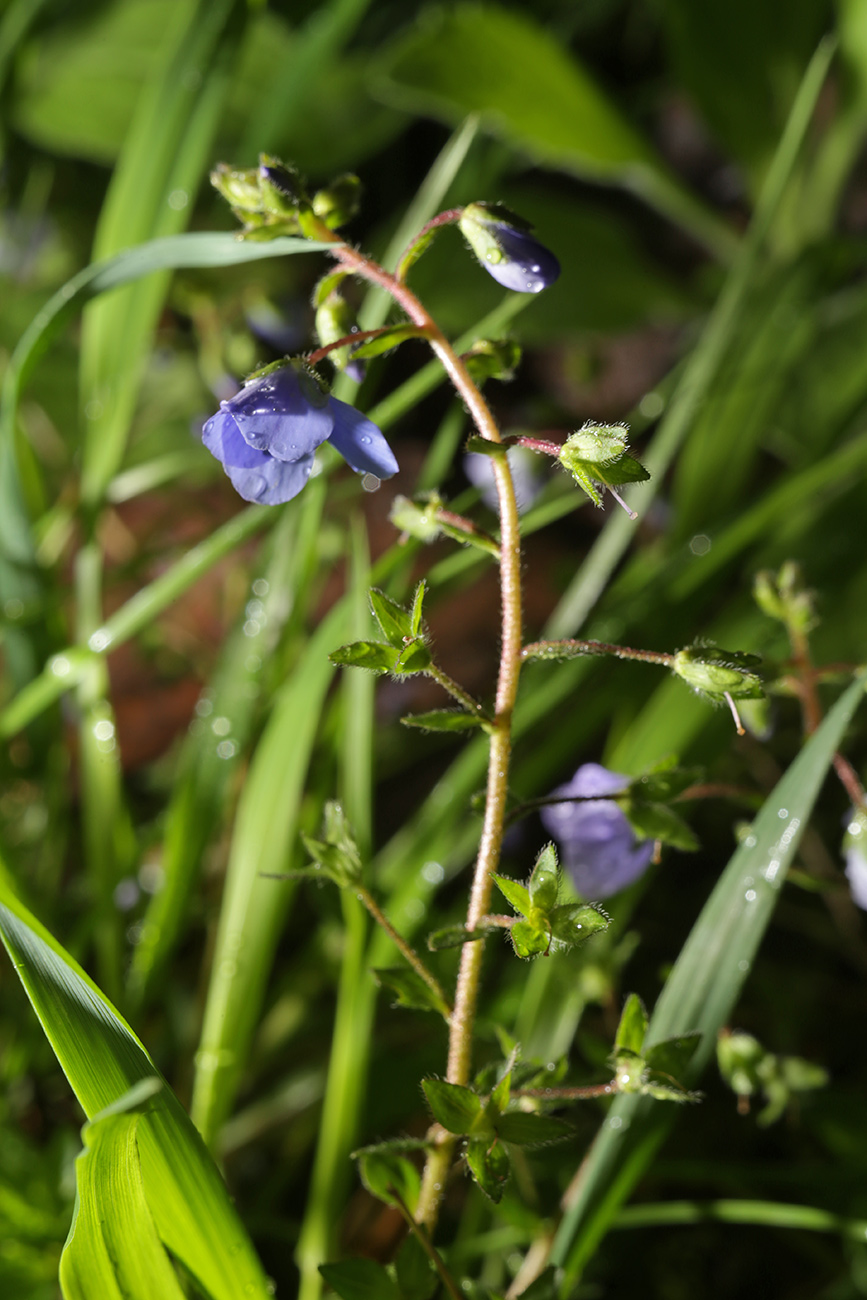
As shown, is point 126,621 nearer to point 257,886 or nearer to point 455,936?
point 257,886

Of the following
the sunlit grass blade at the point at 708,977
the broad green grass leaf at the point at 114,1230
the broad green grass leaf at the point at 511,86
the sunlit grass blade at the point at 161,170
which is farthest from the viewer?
the broad green grass leaf at the point at 511,86

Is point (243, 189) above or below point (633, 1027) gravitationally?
above

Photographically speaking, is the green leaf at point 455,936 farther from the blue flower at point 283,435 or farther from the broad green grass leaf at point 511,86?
the broad green grass leaf at point 511,86

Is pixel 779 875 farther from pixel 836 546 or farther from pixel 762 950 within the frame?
pixel 762 950

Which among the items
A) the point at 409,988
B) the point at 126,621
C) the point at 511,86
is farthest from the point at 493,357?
the point at 511,86

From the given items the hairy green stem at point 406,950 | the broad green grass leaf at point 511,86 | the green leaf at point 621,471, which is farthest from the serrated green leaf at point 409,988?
the broad green grass leaf at point 511,86

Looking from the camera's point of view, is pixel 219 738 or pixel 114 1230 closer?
pixel 114 1230

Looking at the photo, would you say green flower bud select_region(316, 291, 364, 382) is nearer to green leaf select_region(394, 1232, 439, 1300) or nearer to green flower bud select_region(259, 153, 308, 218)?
green flower bud select_region(259, 153, 308, 218)
